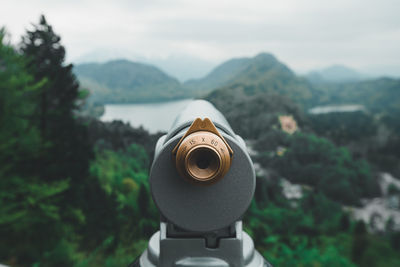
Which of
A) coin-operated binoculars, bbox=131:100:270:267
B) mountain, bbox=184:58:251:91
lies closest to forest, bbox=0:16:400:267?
mountain, bbox=184:58:251:91

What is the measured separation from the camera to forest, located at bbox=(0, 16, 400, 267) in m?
4.67

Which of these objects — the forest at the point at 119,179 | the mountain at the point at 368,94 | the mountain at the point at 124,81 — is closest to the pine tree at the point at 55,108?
the forest at the point at 119,179

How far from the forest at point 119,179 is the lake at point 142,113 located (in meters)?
0.26

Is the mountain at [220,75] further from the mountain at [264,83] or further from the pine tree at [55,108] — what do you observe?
the pine tree at [55,108]

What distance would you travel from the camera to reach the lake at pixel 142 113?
5814mm

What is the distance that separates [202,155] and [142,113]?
6081 mm

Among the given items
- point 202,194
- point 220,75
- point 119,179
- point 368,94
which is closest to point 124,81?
point 220,75

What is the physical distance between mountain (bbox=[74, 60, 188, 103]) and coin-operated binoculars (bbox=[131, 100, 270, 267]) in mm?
6822

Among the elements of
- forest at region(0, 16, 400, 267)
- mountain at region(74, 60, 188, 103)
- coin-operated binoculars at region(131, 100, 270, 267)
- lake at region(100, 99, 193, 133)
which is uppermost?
coin-operated binoculars at region(131, 100, 270, 267)

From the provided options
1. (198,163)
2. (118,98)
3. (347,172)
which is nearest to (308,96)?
(347,172)

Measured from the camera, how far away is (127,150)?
7102 millimetres

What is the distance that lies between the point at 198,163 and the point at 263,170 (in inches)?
248

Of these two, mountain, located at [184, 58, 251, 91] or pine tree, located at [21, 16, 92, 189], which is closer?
pine tree, located at [21, 16, 92, 189]

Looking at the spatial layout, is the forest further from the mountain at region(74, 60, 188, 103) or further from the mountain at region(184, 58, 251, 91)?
the mountain at region(74, 60, 188, 103)
